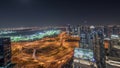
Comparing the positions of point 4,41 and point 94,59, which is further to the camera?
point 94,59

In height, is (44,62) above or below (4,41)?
below

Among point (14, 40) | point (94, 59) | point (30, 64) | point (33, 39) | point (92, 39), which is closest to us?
point (94, 59)

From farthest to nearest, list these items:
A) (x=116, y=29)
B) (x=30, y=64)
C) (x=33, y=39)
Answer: (x=33, y=39) → (x=116, y=29) → (x=30, y=64)

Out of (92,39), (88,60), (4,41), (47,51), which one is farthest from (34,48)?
(4,41)

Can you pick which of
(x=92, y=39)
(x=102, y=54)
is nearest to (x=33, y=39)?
(x=92, y=39)

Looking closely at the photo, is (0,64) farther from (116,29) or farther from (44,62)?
(116,29)

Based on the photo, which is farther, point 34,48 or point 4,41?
point 34,48

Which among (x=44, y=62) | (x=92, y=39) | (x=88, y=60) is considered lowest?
(x=44, y=62)

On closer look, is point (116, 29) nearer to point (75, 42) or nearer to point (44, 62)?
point (75, 42)

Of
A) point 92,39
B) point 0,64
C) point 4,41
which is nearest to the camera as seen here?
point 0,64
